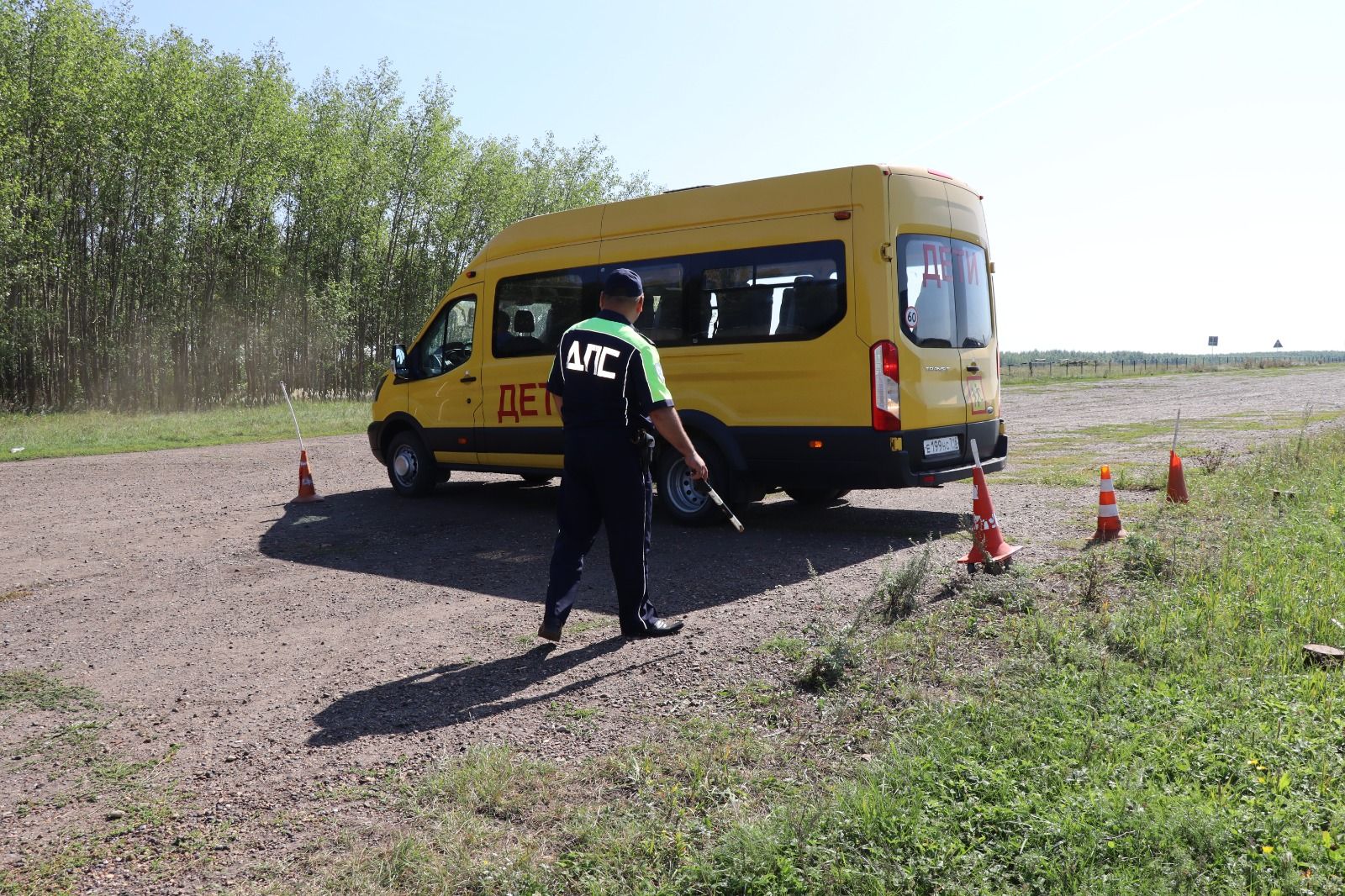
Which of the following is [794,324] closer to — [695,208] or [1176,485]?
[695,208]

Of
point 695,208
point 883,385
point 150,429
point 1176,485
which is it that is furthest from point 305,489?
point 150,429

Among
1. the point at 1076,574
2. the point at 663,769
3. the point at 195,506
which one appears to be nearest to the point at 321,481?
the point at 195,506

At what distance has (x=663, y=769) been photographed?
12.4 ft

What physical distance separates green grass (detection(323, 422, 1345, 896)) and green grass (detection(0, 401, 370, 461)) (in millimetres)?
16373

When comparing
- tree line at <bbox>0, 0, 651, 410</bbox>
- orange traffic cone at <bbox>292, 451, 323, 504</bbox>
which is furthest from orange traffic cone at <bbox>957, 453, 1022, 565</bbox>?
tree line at <bbox>0, 0, 651, 410</bbox>

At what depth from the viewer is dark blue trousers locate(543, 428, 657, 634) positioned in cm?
555

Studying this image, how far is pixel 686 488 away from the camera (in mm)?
9391

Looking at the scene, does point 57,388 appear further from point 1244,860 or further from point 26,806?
point 1244,860

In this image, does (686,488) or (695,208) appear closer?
(695,208)

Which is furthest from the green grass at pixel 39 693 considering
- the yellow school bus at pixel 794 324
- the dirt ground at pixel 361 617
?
the yellow school bus at pixel 794 324

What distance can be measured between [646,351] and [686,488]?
398 cm

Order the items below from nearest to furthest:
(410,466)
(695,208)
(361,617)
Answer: (361,617) < (695,208) < (410,466)

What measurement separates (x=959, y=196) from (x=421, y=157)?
35947 mm

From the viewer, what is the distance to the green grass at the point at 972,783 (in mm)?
2955
